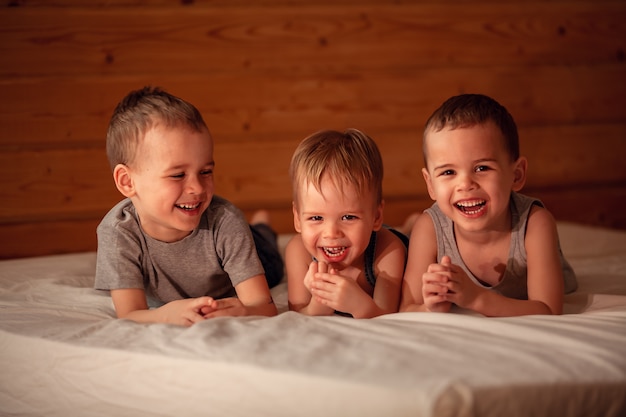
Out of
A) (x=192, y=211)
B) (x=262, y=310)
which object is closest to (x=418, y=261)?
(x=262, y=310)

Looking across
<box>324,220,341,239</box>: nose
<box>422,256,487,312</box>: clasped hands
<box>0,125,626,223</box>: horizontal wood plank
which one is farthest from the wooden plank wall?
<box>422,256,487,312</box>: clasped hands

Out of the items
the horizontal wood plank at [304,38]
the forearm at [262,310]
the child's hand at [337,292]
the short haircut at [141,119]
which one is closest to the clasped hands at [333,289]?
the child's hand at [337,292]

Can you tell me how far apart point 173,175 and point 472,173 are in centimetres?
54

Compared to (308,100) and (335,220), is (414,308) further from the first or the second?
(308,100)

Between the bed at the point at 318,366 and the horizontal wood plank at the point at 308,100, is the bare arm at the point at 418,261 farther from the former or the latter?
the horizontal wood plank at the point at 308,100

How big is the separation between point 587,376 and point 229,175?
1.59 m

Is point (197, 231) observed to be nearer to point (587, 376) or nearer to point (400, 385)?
point (400, 385)

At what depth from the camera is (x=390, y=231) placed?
1446mm

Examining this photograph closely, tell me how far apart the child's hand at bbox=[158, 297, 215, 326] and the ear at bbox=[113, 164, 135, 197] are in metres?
0.27

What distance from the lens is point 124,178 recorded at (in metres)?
1.30

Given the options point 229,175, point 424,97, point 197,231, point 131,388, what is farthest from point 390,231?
point 424,97

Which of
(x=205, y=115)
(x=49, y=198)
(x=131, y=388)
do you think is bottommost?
(x=131, y=388)

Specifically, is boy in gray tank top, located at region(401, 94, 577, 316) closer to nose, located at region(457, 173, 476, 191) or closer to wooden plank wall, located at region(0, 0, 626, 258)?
nose, located at region(457, 173, 476, 191)

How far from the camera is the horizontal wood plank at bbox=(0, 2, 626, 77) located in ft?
6.97
